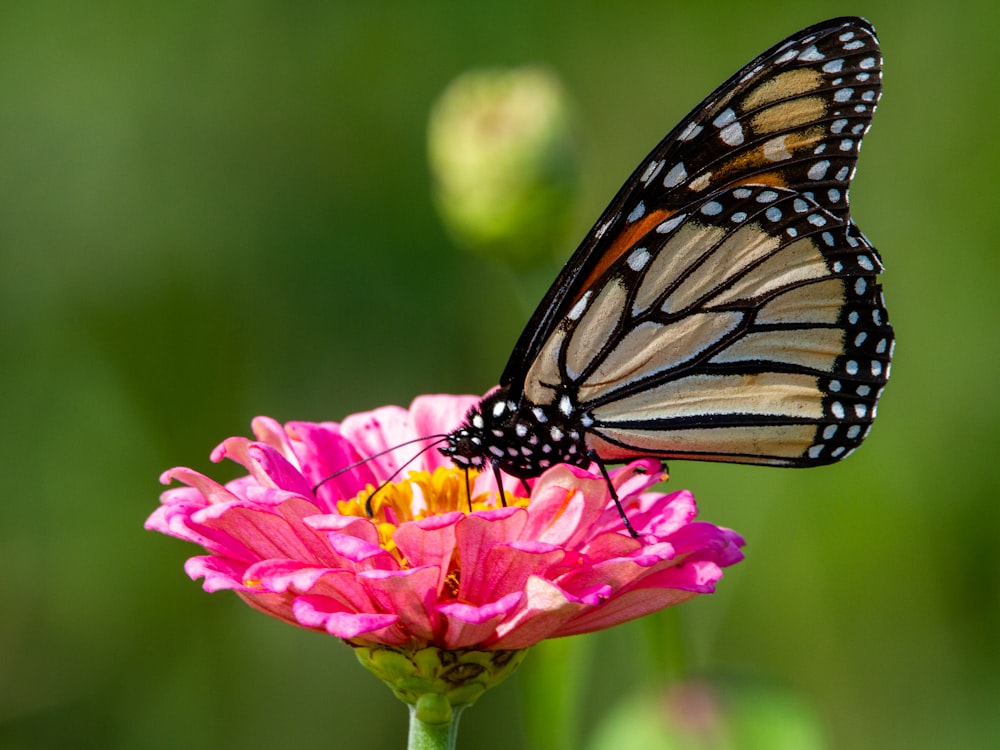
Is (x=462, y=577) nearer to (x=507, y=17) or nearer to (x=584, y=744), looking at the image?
(x=584, y=744)

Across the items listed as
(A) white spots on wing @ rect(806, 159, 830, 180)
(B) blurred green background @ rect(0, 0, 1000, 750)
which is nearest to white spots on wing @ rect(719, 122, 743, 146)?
(A) white spots on wing @ rect(806, 159, 830, 180)

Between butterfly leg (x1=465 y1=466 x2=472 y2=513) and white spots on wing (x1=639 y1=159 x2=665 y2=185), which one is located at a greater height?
white spots on wing (x1=639 y1=159 x2=665 y2=185)

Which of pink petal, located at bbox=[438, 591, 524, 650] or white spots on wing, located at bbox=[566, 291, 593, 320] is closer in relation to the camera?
pink petal, located at bbox=[438, 591, 524, 650]

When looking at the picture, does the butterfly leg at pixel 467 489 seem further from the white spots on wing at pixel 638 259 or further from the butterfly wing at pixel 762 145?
the white spots on wing at pixel 638 259

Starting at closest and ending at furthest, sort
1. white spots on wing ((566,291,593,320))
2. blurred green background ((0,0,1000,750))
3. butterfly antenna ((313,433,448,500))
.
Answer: butterfly antenna ((313,433,448,500))
white spots on wing ((566,291,593,320))
blurred green background ((0,0,1000,750))

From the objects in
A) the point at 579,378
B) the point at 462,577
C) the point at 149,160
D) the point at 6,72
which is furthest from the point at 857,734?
the point at 6,72

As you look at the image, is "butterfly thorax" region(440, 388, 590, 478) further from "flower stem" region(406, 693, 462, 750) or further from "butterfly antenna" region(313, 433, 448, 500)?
"flower stem" region(406, 693, 462, 750)

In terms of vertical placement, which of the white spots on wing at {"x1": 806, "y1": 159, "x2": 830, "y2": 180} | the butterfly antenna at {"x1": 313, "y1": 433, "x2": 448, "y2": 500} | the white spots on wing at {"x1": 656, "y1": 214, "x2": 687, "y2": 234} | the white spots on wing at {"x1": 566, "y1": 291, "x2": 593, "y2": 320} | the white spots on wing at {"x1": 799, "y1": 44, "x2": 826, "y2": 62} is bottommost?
the butterfly antenna at {"x1": 313, "y1": 433, "x2": 448, "y2": 500}
